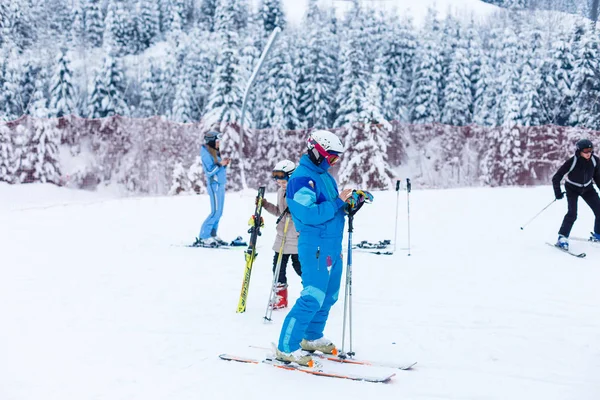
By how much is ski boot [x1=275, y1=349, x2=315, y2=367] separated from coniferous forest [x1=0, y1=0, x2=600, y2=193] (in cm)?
2380

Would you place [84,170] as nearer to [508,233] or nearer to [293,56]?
[293,56]

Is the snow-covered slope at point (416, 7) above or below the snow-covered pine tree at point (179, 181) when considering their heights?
above

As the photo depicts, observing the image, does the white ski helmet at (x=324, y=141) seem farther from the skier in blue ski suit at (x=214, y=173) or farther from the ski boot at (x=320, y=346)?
the skier in blue ski suit at (x=214, y=173)

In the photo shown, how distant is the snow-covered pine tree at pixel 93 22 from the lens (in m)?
77.7

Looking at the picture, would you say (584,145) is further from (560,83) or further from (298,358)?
(560,83)

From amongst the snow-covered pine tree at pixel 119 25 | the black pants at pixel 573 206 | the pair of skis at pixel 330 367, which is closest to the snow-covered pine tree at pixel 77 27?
the snow-covered pine tree at pixel 119 25

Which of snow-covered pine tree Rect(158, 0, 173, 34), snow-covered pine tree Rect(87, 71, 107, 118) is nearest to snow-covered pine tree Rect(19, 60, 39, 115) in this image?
snow-covered pine tree Rect(87, 71, 107, 118)

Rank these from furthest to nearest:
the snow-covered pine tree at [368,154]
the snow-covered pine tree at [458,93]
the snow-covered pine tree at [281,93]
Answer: the snow-covered pine tree at [458,93], the snow-covered pine tree at [281,93], the snow-covered pine tree at [368,154]

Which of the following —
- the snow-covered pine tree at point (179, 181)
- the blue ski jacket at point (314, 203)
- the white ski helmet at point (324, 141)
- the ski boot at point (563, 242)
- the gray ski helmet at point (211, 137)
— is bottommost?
the snow-covered pine tree at point (179, 181)

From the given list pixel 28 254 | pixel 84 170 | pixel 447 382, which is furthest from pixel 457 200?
pixel 84 170

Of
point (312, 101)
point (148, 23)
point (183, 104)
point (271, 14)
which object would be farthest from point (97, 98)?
point (148, 23)

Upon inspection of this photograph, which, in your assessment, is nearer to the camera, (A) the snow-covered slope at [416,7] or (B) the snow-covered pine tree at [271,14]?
(B) the snow-covered pine tree at [271,14]

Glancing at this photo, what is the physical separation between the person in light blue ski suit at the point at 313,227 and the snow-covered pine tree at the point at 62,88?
5291 centimetres

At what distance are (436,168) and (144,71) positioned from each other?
119 ft
